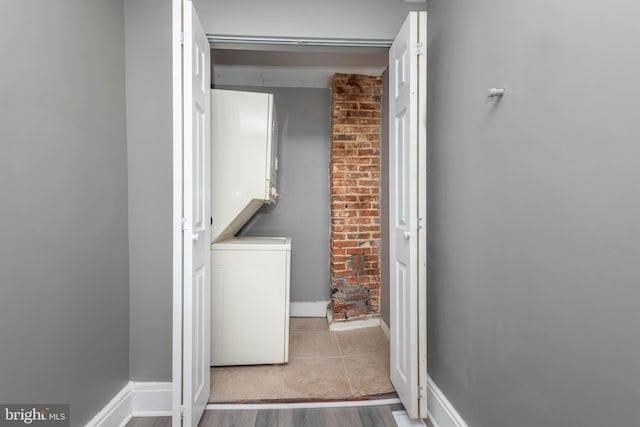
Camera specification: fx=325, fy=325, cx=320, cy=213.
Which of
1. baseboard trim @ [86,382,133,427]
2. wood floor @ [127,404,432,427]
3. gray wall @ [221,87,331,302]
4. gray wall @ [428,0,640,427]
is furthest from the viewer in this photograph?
gray wall @ [221,87,331,302]

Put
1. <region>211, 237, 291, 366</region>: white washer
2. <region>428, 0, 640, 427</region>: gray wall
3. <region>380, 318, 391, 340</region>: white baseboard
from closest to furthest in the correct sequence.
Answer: <region>428, 0, 640, 427</region>: gray wall → <region>211, 237, 291, 366</region>: white washer → <region>380, 318, 391, 340</region>: white baseboard

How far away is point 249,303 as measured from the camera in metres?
2.42

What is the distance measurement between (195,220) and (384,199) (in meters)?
2.03

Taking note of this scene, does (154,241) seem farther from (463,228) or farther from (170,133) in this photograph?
(463,228)

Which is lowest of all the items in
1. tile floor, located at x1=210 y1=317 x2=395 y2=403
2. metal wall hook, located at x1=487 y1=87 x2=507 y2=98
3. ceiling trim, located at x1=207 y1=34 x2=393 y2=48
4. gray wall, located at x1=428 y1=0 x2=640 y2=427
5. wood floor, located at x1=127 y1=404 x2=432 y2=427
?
wood floor, located at x1=127 y1=404 x2=432 y2=427

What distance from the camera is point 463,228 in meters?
1.55

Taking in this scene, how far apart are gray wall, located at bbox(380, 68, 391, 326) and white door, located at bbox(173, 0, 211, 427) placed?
176cm

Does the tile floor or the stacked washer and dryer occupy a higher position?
the stacked washer and dryer

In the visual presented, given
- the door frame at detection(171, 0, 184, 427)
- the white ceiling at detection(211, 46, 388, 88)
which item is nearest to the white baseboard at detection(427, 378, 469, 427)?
the door frame at detection(171, 0, 184, 427)

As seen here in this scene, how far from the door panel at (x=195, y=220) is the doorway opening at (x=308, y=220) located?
1.33 feet

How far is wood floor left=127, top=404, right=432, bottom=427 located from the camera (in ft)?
Result: 6.03

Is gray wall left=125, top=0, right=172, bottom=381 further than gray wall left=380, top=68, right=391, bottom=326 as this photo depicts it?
No

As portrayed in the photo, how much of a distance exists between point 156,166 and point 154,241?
0.45 metres

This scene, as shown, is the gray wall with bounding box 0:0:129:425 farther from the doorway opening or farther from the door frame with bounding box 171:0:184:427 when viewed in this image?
the doorway opening
